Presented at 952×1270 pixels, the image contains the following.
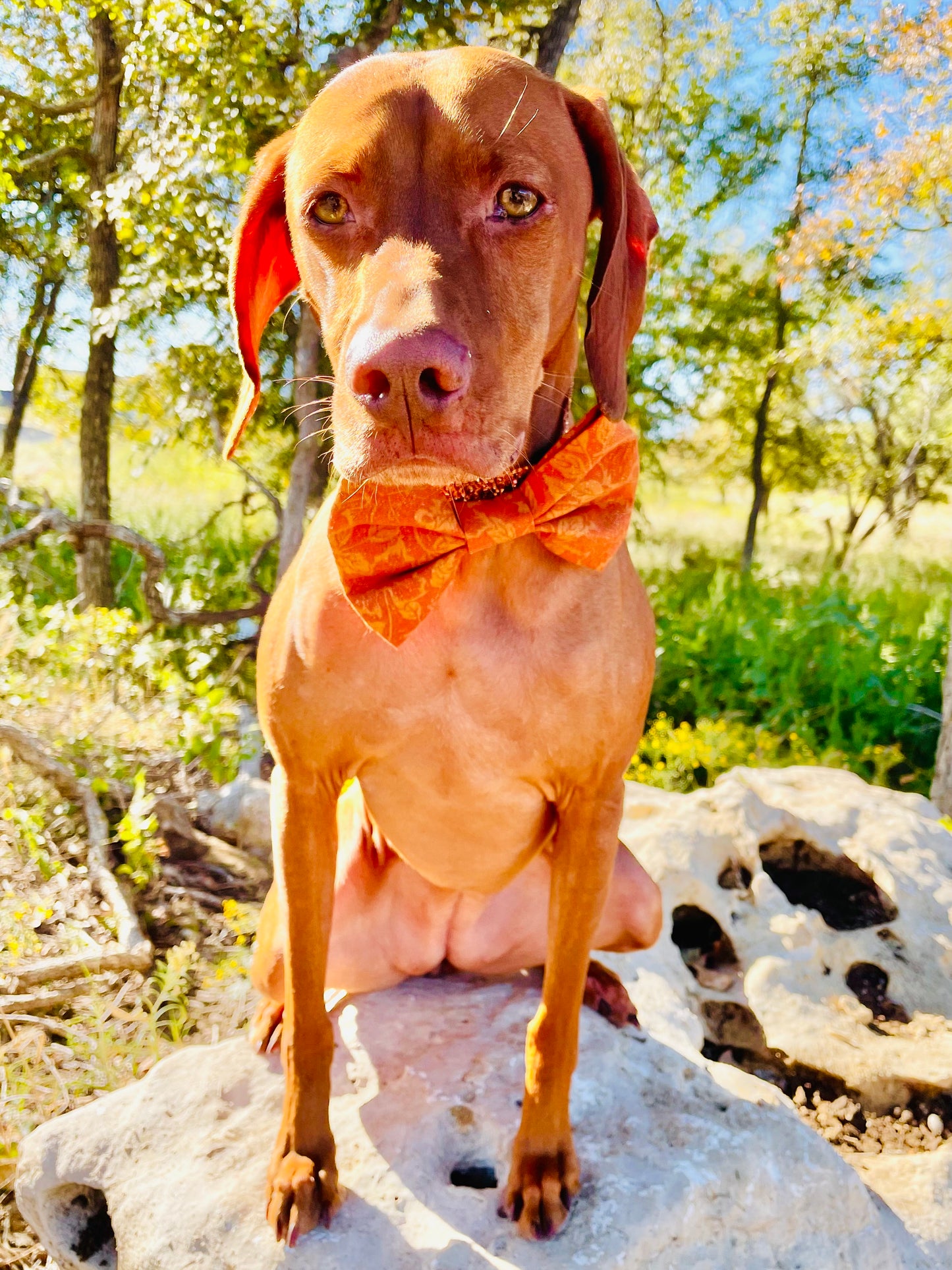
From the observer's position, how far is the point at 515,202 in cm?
150

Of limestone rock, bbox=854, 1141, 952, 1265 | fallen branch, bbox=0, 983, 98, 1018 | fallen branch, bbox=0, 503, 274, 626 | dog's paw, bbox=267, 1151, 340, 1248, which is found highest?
fallen branch, bbox=0, 503, 274, 626

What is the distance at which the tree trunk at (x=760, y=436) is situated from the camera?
9.56 meters

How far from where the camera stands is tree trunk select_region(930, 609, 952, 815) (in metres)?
4.56

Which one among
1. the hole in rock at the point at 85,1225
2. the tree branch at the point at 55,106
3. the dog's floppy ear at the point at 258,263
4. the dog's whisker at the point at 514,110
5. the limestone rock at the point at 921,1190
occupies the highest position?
the tree branch at the point at 55,106

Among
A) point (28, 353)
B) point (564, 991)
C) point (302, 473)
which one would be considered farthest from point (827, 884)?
point (28, 353)

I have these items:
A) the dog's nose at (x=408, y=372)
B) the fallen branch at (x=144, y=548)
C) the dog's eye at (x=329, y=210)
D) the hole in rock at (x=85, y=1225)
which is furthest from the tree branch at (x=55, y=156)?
the hole in rock at (x=85, y=1225)

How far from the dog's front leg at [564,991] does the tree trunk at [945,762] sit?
3331 mm

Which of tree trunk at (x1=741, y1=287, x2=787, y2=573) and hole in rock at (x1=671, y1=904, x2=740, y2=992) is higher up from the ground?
tree trunk at (x1=741, y1=287, x2=787, y2=573)

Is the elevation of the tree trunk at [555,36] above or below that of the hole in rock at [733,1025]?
above

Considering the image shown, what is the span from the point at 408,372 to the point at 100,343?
18.6 ft

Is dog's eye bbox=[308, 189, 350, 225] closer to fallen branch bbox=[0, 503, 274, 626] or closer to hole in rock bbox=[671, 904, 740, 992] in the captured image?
hole in rock bbox=[671, 904, 740, 992]

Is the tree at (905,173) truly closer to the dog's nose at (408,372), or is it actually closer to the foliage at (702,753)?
the foliage at (702,753)

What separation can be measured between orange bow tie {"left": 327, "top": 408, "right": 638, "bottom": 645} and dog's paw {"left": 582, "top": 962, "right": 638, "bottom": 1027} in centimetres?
113

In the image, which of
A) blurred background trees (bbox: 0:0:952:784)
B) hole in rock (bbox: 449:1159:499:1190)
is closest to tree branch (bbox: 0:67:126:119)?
blurred background trees (bbox: 0:0:952:784)
